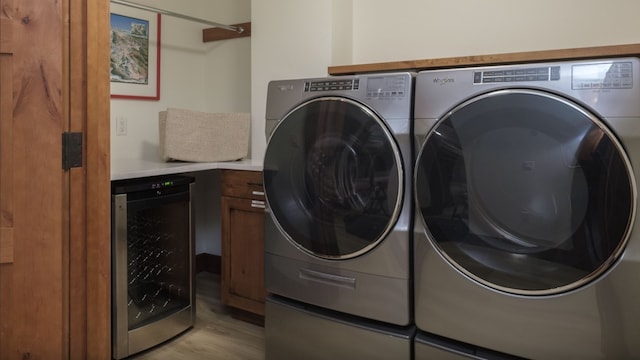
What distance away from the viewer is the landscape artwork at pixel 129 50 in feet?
Result: 9.20

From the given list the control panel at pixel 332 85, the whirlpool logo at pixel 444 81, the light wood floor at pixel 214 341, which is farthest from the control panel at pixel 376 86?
the light wood floor at pixel 214 341

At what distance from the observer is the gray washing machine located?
1.62m

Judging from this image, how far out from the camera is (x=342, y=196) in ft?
5.67

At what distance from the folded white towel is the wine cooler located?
20 cm

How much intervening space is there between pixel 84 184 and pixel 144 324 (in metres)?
1.07

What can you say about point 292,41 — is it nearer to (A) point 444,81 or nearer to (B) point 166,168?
(B) point 166,168

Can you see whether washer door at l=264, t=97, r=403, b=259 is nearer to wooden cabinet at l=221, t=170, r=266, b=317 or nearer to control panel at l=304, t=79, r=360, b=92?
control panel at l=304, t=79, r=360, b=92

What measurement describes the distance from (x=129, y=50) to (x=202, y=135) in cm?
85

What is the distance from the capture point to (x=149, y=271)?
7.59ft

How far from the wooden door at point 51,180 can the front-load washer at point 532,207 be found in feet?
3.49

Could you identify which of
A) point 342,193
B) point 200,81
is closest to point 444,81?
point 342,193

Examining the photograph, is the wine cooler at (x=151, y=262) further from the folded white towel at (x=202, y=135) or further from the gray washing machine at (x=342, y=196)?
the gray washing machine at (x=342, y=196)

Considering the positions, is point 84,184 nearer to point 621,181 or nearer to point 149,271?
point 149,271

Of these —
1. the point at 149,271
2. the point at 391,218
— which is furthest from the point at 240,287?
the point at 391,218
